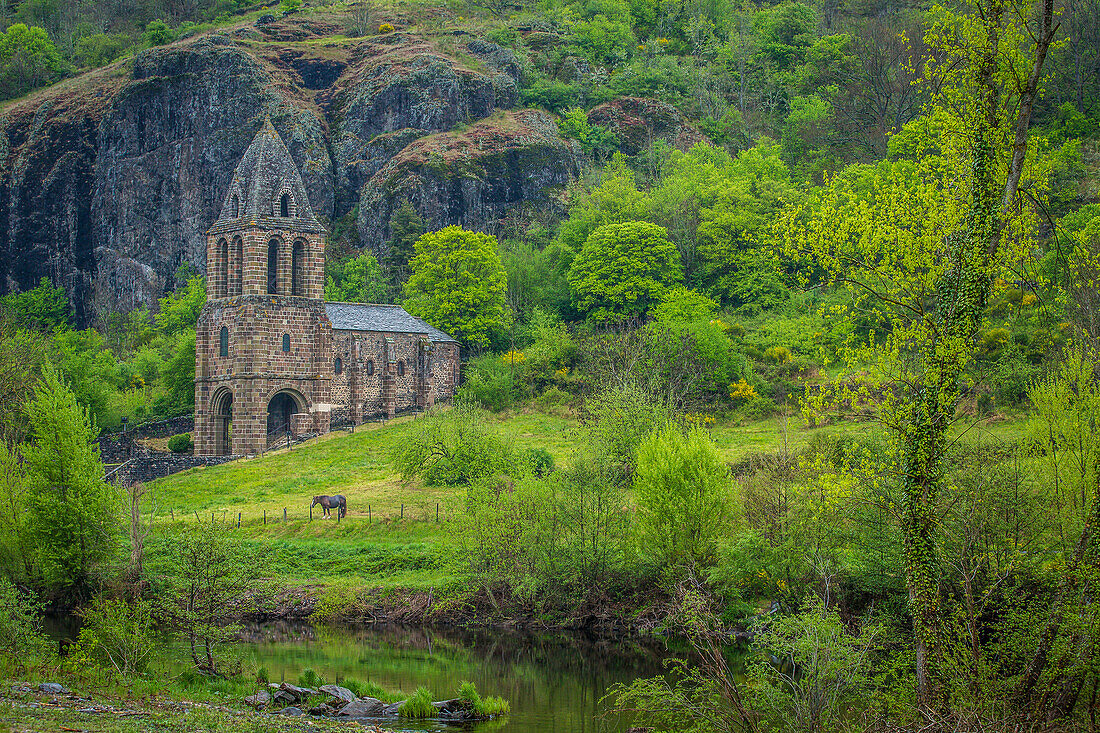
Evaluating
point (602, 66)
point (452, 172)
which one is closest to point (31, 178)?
point (452, 172)

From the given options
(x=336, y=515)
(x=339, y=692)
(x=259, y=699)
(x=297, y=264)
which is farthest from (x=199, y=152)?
(x=259, y=699)

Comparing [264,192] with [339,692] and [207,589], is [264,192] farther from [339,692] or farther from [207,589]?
[339,692]

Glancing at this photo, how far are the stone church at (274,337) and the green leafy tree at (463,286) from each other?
6.39 m

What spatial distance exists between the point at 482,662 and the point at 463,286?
45926 millimetres

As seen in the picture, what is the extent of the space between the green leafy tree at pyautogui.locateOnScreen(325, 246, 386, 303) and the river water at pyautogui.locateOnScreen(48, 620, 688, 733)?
51.3 m

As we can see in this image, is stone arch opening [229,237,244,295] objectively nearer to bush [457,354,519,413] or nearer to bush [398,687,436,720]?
bush [457,354,519,413]

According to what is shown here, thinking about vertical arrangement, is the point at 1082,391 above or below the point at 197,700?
above

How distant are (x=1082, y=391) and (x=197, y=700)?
21.8 m

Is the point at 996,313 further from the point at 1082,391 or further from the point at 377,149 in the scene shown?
the point at 377,149

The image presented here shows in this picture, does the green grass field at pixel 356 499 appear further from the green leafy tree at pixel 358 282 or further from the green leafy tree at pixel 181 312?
the green leafy tree at pixel 181 312

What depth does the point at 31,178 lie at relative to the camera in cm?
9981

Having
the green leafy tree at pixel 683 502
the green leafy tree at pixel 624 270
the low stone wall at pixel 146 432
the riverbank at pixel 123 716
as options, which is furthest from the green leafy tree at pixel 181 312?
the riverbank at pixel 123 716

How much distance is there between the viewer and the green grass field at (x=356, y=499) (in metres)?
38.1

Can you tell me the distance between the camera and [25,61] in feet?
387
